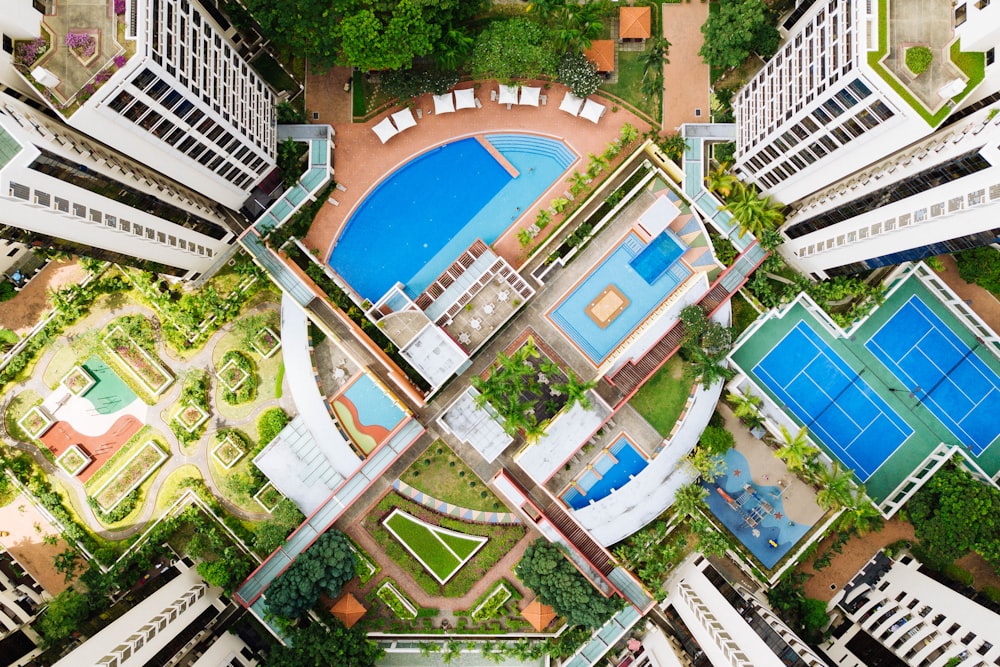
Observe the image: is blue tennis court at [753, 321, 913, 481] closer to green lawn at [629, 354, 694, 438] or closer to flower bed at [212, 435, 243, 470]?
green lawn at [629, 354, 694, 438]

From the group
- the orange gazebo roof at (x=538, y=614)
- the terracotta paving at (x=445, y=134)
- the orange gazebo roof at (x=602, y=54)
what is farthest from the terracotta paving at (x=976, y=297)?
the orange gazebo roof at (x=538, y=614)

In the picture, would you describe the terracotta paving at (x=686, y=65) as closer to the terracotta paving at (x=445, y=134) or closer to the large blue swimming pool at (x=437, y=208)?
the terracotta paving at (x=445, y=134)

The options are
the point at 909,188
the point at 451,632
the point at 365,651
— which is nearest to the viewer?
the point at 909,188

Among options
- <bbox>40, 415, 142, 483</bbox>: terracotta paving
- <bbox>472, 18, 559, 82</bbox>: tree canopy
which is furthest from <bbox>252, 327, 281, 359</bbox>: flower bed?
<bbox>472, 18, 559, 82</bbox>: tree canopy

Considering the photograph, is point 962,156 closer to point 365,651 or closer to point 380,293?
point 380,293

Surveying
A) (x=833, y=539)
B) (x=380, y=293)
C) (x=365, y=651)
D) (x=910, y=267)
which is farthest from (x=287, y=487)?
(x=910, y=267)

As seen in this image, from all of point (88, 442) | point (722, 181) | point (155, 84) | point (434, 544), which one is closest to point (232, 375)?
point (88, 442)
